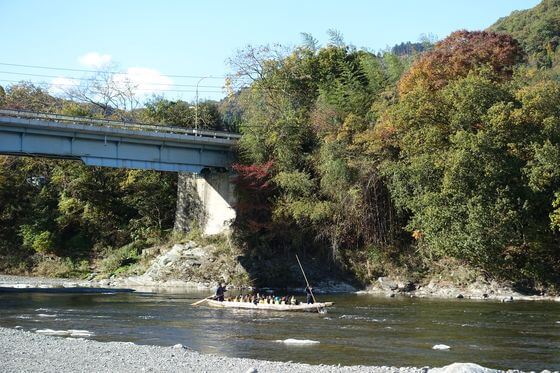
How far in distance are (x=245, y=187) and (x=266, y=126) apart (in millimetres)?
5263

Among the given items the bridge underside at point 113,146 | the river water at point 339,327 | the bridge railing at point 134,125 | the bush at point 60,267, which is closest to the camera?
the river water at point 339,327


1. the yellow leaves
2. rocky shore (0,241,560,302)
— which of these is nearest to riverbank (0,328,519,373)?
rocky shore (0,241,560,302)

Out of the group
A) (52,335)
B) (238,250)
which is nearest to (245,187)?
(238,250)

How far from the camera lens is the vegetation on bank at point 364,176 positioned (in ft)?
142

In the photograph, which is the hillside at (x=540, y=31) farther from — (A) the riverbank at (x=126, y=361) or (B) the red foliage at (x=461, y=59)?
(A) the riverbank at (x=126, y=361)

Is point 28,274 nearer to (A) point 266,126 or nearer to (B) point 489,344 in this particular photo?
(A) point 266,126

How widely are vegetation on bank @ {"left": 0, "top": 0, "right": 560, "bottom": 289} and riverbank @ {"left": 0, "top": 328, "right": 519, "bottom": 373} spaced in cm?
2293

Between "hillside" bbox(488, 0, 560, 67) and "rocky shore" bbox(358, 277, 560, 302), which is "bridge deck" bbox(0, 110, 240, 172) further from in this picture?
"hillside" bbox(488, 0, 560, 67)

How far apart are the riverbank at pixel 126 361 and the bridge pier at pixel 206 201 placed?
3304 cm

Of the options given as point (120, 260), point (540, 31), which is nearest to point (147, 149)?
point (120, 260)

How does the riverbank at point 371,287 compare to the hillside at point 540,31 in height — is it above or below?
below

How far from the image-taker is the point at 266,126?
5781 cm

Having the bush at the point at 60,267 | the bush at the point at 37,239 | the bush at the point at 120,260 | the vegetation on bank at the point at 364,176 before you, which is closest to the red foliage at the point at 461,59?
the vegetation on bank at the point at 364,176

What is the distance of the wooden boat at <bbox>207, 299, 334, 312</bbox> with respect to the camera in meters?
38.4
